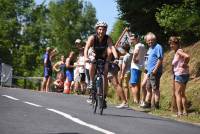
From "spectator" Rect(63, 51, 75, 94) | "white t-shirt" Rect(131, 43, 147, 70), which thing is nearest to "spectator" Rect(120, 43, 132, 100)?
"white t-shirt" Rect(131, 43, 147, 70)

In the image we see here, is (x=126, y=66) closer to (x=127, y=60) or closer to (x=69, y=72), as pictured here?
(x=127, y=60)

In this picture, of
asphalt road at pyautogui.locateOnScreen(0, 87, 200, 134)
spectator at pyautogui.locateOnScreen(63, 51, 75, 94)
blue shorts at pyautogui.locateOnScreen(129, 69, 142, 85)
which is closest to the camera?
asphalt road at pyautogui.locateOnScreen(0, 87, 200, 134)

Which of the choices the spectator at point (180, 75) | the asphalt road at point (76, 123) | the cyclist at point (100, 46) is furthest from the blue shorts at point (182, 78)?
the cyclist at point (100, 46)

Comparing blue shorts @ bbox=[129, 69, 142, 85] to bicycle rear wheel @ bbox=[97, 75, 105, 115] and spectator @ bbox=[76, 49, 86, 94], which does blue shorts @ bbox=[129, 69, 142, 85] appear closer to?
bicycle rear wheel @ bbox=[97, 75, 105, 115]

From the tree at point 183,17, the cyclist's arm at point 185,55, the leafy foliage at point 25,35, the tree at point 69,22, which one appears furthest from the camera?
the tree at point 69,22

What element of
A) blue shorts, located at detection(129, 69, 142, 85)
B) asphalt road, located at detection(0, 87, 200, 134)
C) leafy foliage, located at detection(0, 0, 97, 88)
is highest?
leafy foliage, located at detection(0, 0, 97, 88)

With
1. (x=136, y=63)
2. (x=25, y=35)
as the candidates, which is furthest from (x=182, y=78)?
(x=25, y=35)

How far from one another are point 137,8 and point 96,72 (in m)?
12.1

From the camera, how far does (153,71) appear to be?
50.6 ft

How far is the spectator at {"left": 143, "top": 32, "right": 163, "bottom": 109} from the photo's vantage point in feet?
50.6

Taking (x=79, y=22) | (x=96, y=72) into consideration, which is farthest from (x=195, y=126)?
(x=79, y=22)

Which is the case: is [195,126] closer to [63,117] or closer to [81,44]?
[63,117]

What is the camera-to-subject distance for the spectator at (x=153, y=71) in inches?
607

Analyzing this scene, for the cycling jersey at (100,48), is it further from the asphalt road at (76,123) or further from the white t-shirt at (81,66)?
the white t-shirt at (81,66)
